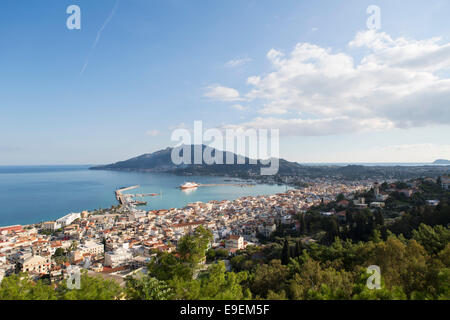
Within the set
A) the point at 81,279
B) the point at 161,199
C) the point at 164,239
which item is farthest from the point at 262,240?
the point at 161,199

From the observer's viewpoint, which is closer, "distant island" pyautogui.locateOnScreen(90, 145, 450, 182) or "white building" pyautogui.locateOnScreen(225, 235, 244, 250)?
"white building" pyautogui.locateOnScreen(225, 235, 244, 250)

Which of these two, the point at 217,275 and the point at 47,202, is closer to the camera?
the point at 217,275

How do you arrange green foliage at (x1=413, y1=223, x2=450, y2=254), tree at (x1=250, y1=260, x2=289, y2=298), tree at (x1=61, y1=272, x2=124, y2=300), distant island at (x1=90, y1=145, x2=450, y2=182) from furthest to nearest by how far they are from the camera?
distant island at (x1=90, y1=145, x2=450, y2=182) → green foliage at (x1=413, y1=223, x2=450, y2=254) → tree at (x1=250, y1=260, x2=289, y2=298) → tree at (x1=61, y1=272, x2=124, y2=300)

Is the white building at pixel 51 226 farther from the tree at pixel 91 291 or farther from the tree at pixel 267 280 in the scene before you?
the tree at pixel 267 280

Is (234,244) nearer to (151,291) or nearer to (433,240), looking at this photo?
(433,240)

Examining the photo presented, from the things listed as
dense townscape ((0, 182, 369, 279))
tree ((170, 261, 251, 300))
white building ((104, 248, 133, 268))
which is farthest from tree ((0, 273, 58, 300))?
white building ((104, 248, 133, 268))

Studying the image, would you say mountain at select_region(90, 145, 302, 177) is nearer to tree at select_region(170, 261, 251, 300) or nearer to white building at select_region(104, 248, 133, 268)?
white building at select_region(104, 248, 133, 268)

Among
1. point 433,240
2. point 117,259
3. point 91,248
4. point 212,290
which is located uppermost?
point 212,290

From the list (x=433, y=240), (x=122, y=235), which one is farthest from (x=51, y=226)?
A: (x=433, y=240)

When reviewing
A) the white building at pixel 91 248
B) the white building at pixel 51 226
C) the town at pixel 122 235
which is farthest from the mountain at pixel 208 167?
the white building at pixel 91 248

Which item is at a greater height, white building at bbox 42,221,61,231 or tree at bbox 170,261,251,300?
tree at bbox 170,261,251,300
